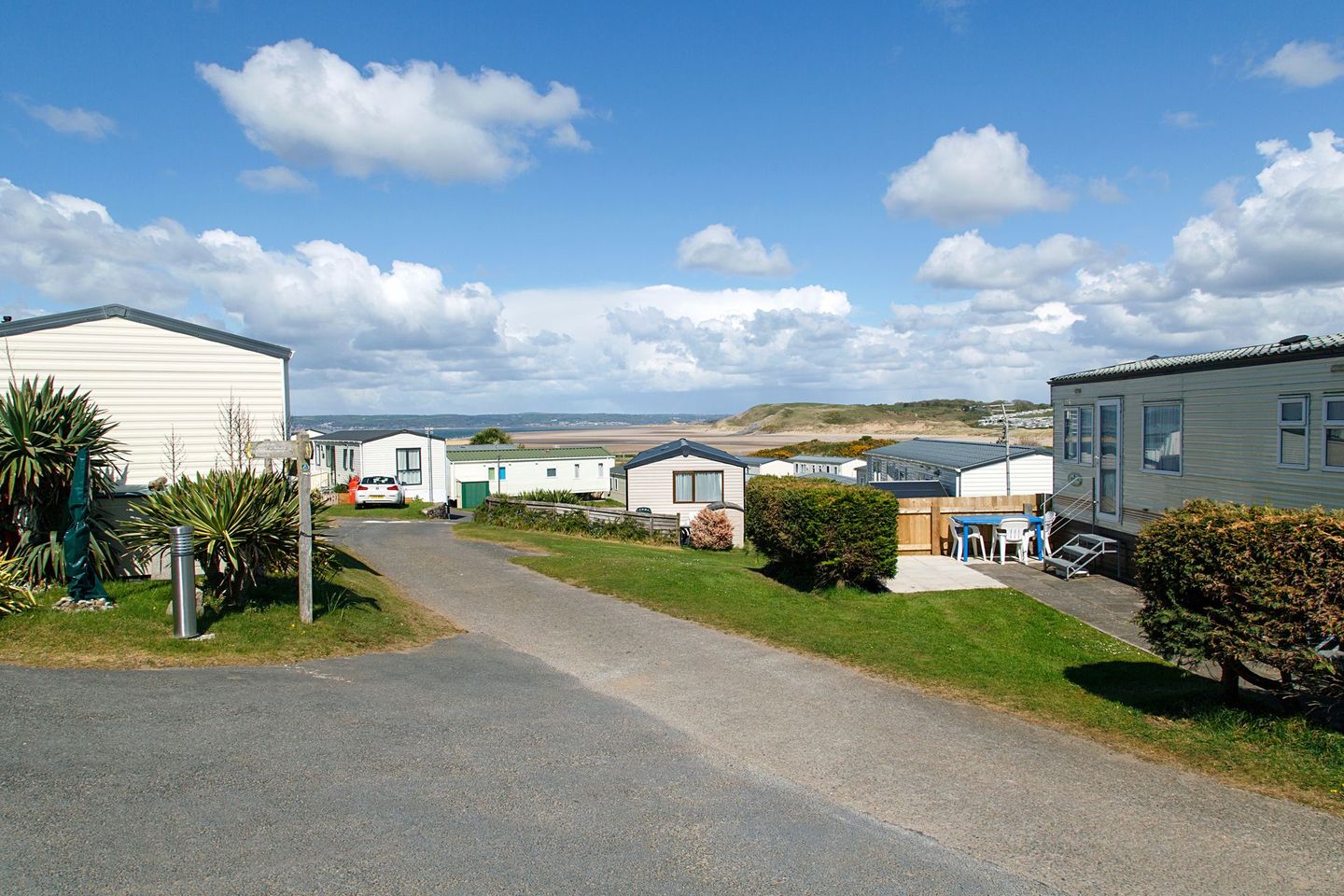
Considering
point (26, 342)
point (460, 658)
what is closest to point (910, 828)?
point (460, 658)

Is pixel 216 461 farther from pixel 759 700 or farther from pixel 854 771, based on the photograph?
pixel 854 771

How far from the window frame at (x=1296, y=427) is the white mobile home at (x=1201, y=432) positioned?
2cm

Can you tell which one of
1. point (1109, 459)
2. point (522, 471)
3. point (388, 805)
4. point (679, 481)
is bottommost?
point (388, 805)

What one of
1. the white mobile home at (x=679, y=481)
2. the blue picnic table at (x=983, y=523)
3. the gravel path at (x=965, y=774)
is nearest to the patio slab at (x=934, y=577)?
the blue picnic table at (x=983, y=523)

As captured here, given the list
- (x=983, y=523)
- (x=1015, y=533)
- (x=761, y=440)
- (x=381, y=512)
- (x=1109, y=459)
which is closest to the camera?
(x=1109, y=459)

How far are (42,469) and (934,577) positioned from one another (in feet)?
52.2

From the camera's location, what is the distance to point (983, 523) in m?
21.5

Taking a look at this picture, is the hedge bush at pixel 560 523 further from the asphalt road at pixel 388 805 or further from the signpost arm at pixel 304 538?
the asphalt road at pixel 388 805

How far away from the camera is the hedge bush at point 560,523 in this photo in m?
27.8

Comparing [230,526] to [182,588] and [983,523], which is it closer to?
[182,588]

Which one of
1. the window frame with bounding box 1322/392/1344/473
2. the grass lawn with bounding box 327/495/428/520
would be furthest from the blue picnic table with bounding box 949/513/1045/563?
the grass lawn with bounding box 327/495/428/520

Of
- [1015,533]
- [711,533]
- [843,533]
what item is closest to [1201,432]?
[1015,533]

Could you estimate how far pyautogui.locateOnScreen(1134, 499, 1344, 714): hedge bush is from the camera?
287 inches

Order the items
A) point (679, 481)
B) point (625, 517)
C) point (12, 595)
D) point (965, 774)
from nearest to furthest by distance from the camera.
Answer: point (965, 774) < point (12, 595) < point (625, 517) < point (679, 481)
